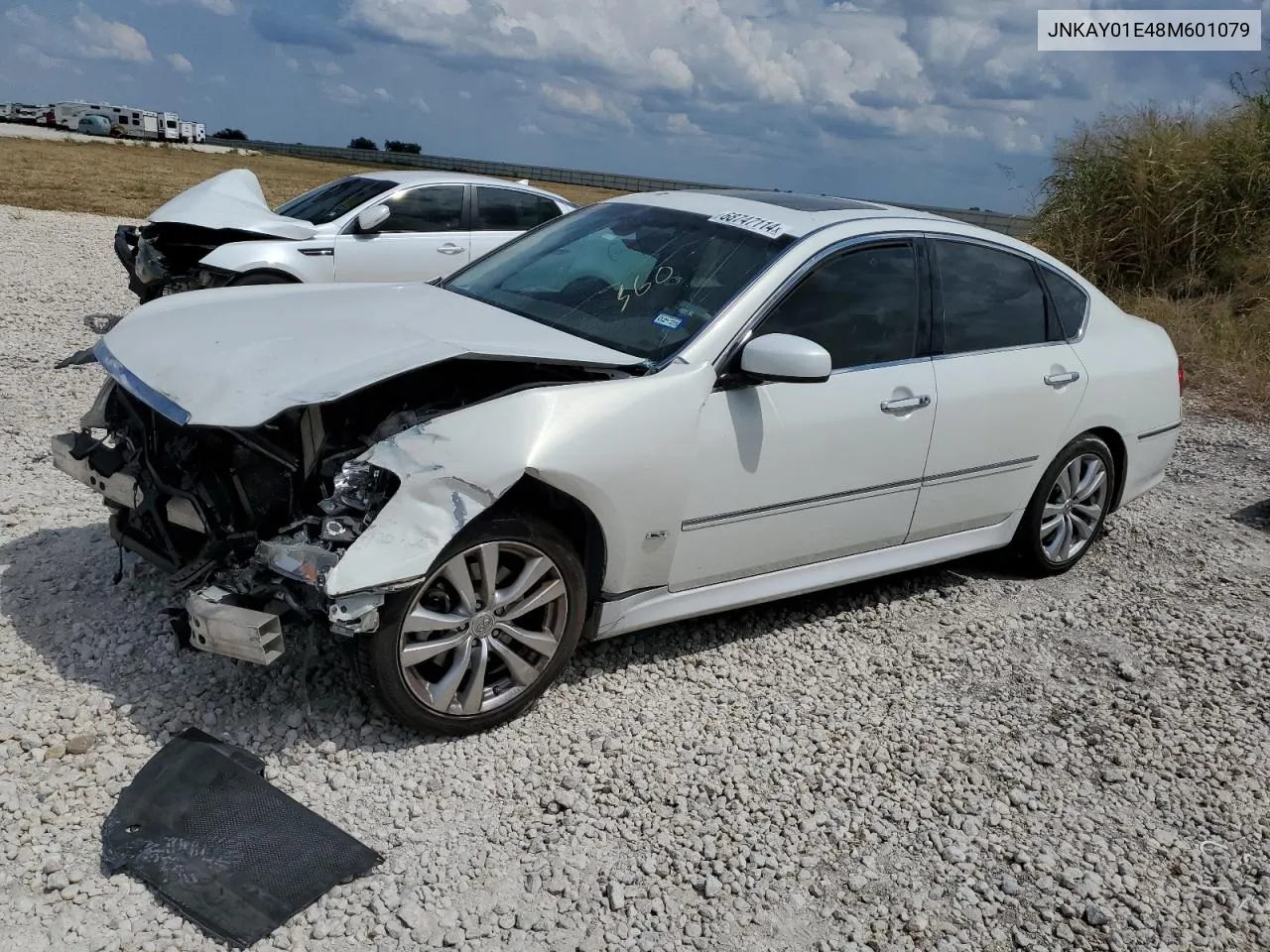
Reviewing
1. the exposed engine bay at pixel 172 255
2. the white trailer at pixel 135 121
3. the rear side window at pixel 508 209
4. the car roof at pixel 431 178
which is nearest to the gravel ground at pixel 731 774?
the exposed engine bay at pixel 172 255

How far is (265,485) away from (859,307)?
2.40 m

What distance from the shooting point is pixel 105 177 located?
27.8 m

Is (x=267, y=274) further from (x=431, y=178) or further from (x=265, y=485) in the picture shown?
(x=265, y=485)

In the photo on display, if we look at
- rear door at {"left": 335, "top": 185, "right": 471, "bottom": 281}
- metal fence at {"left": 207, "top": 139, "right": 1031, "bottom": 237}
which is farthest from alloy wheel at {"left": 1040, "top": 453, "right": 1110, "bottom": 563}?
metal fence at {"left": 207, "top": 139, "right": 1031, "bottom": 237}

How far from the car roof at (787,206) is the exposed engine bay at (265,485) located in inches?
46.6

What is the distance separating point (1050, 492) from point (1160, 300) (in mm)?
8556

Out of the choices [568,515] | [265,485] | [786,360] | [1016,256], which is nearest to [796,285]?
[786,360]

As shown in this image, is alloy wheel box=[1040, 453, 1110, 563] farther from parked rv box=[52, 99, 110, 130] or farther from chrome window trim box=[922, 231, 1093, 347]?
parked rv box=[52, 99, 110, 130]

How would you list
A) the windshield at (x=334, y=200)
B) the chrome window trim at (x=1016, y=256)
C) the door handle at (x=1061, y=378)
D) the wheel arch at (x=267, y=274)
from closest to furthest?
the chrome window trim at (x=1016, y=256) < the door handle at (x=1061, y=378) < the wheel arch at (x=267, y=274) < the windshield at (x=334, y=200)

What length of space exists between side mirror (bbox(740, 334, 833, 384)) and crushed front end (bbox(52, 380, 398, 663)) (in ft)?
4.38

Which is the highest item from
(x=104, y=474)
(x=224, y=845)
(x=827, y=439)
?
(x=827, y=439)

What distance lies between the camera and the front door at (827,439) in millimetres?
4008

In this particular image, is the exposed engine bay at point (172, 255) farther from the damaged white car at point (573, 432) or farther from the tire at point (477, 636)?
the tire at point (477, 636)

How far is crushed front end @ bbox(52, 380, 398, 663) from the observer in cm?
333
